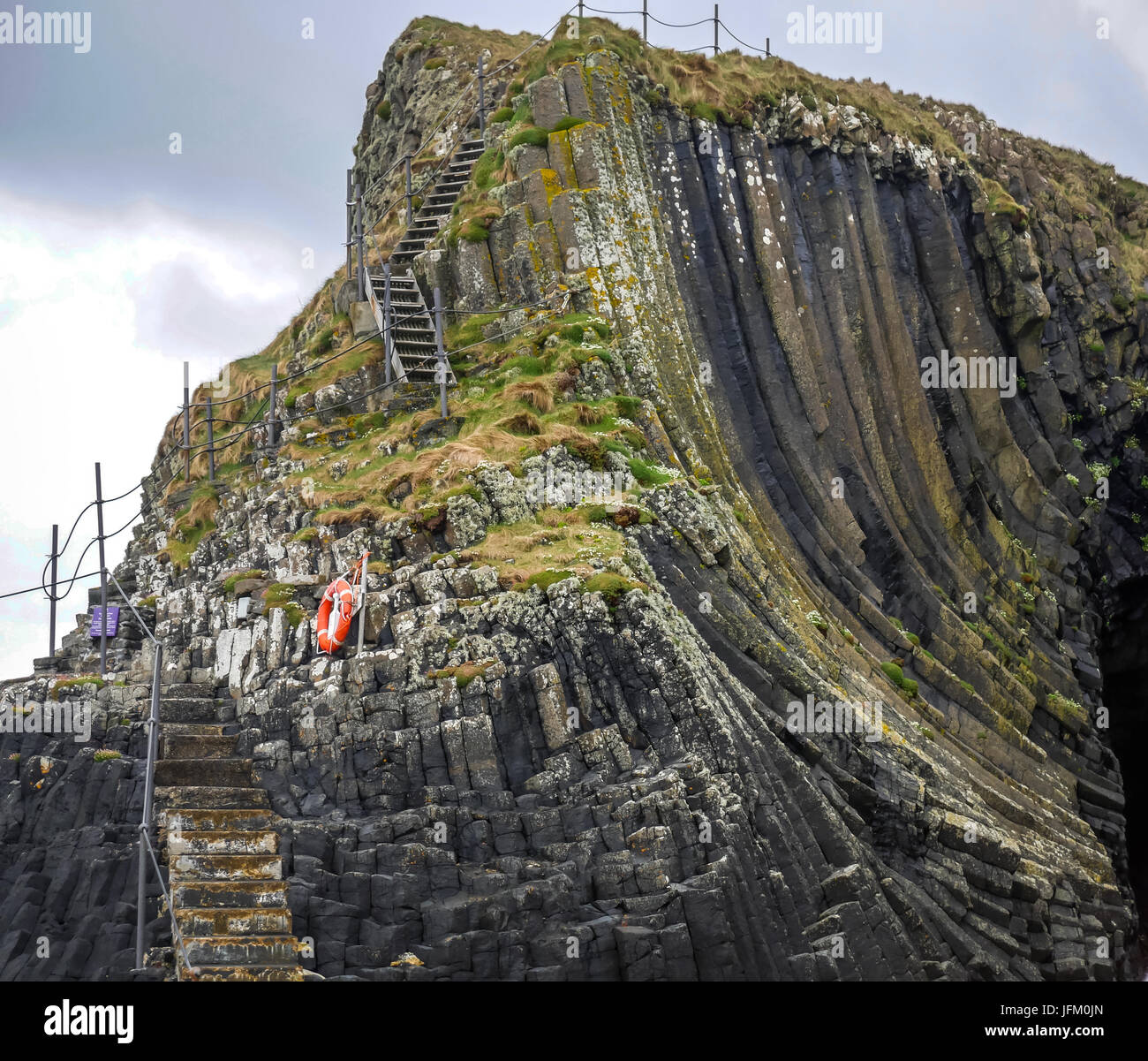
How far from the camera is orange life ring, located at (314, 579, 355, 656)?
96.2 feet

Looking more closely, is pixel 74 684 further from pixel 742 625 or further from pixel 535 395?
pixel 742 625

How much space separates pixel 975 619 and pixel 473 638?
2282 cm

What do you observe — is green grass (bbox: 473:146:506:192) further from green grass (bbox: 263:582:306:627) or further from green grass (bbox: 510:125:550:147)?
green grass (bbox: 263:582:306:627)

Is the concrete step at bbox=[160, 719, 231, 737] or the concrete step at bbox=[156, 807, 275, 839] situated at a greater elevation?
the concrete step at bbox=[160, 719, 231, 737]

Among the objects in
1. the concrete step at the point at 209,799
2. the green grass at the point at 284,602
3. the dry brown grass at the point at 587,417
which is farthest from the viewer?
the dry brown grass at the point at 587,417

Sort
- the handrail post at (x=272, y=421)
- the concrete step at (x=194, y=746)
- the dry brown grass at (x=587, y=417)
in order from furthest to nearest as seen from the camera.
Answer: the handrail post at (x=272, y=421)
the dry brown grass at (x=587, y=417)
the concrete step at (x=194, y=746)

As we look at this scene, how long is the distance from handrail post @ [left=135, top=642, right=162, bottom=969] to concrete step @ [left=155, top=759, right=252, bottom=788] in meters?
0.36

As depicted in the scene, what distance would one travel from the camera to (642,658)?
91.8ft

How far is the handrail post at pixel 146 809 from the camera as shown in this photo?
75.9 ft

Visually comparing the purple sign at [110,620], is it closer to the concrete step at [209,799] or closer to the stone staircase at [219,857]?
the stone staircase at [219,857]

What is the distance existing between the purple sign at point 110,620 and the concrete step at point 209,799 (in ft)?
33.5

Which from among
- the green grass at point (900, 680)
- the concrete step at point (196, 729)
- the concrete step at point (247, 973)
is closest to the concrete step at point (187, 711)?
the concrete step at point (196, 729)

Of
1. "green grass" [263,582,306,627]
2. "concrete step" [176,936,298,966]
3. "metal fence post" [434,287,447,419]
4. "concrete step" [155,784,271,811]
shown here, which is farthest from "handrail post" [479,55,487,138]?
"concrete step" [176,936,298,966]
